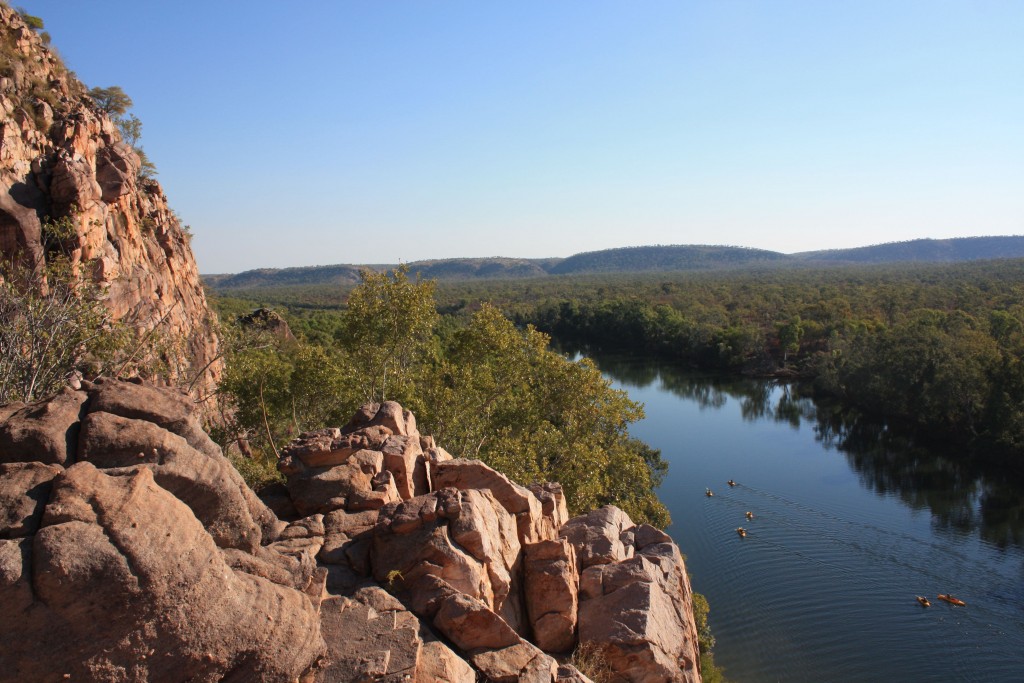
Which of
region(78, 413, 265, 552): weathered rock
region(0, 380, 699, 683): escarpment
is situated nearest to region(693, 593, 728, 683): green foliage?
region(0, 380, 699, 683): escarpment

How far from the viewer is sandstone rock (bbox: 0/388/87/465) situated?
25.8 ft

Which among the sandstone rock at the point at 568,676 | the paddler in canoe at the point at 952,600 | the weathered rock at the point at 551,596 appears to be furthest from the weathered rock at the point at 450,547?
the paddler in canoe at the point at 952,600

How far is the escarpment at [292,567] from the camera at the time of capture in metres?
6.29

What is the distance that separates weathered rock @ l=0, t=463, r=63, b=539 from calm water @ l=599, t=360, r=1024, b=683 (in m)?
21.5

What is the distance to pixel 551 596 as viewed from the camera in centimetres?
1182

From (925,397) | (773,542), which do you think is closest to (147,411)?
(773,542)

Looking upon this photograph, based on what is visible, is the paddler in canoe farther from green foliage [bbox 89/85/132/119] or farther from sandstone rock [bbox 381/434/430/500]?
green foliage [bbox 89/85/132/119]

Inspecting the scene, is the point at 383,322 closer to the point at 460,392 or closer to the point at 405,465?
the point at 460,392

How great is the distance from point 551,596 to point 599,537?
7.71 ft

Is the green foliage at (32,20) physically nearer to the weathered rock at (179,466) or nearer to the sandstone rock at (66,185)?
the sandstone rock at (66,185)

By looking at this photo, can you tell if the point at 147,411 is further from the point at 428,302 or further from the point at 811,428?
the point at 811,428

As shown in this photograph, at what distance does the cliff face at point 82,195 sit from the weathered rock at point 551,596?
970 centimetres

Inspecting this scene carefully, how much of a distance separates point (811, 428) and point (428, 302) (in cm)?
3894

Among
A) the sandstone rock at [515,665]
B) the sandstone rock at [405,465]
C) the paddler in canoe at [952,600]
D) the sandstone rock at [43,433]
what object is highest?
the sandstone rock at [43,433]
